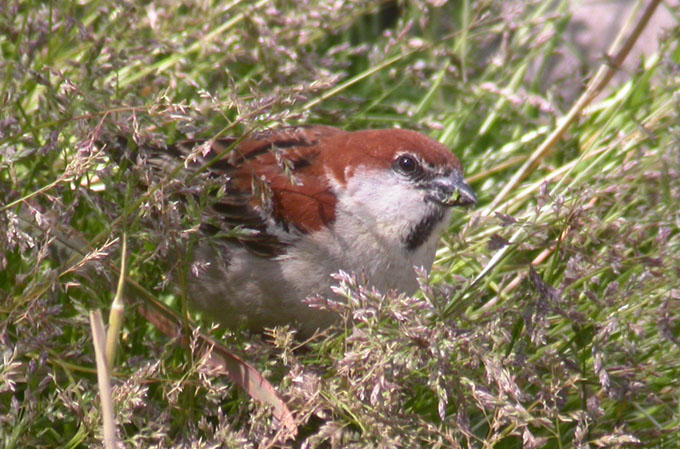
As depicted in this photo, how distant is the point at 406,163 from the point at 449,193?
0.15m

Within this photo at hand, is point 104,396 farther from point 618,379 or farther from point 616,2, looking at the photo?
point 616,2

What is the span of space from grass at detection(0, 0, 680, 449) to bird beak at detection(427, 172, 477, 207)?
132mm

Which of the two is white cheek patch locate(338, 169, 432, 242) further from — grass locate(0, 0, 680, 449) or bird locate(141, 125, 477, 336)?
grass locate(0, 0, 680, 449)

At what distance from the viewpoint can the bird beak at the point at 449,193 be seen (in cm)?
263

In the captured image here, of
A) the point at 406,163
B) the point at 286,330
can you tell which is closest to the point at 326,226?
the point at 406,163

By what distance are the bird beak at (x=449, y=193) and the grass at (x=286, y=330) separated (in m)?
0.13

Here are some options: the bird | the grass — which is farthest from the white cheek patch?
the grass

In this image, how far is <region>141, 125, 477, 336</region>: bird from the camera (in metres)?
2.58

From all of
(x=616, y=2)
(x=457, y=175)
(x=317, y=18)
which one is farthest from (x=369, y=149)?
(x=616, y=2)

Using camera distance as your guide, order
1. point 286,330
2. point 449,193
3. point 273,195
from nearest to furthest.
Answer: point 286,330
point 273,195
point 449,193

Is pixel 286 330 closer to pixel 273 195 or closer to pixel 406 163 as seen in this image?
pixel 273 195

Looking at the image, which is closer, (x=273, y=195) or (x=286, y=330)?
(x=286, y=330)

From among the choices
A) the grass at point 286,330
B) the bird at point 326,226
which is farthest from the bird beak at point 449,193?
the grass at point 286,330

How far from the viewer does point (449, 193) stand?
2641mm
